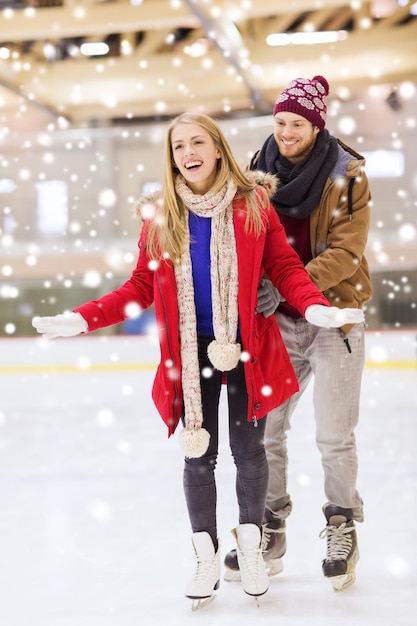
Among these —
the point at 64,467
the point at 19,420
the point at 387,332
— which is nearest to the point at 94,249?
the point at 387,332

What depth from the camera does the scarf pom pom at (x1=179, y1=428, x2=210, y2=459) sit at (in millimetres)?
1460

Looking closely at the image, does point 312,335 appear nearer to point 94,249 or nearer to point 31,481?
point 31,481

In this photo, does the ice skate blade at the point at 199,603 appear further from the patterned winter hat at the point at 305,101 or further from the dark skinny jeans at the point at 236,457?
the patterned winter hat at the point at 305,101

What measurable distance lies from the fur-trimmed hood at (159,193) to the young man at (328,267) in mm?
63

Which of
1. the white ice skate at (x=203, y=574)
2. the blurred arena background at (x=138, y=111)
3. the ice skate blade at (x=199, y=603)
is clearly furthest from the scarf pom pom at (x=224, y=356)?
the blurred arena background at (x=138, y=111)

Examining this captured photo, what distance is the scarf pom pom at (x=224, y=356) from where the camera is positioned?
143cm

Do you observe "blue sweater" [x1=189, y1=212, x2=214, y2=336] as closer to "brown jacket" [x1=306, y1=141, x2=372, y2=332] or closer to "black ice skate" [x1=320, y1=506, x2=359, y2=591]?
"brown jacket" [x1=306, y1=141, x2=372, y2=332]

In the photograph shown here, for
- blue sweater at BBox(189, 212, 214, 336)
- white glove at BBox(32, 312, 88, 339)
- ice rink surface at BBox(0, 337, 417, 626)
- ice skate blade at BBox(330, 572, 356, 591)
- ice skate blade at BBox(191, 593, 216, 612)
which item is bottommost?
ice rink surface at BBox(0, 337, 417, 626)

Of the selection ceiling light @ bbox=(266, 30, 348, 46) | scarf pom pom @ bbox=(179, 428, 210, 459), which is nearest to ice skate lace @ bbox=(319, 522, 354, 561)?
scarf pom pom @ bbox=(179, 428, 210, 459)

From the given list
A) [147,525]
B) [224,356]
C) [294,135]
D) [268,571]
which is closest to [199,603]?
[268,571]

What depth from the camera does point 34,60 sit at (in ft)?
27.9

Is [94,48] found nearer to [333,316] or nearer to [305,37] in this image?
[305,37]

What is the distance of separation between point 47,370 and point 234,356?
4613mm

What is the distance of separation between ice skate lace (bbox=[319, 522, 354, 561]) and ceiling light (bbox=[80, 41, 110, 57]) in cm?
767
